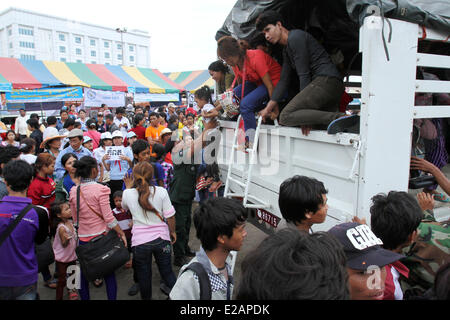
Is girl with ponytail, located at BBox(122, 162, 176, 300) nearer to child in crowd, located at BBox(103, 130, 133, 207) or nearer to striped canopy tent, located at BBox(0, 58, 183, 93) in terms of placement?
child in crowd, located at BBox(103, 130, 133, 207)

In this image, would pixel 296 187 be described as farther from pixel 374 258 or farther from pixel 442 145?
pixel 442 145

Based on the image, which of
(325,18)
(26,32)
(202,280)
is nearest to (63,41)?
(26,32)

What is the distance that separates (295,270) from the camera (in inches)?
33.0

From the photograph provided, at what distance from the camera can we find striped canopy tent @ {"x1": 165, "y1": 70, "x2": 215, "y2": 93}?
23.4 meters

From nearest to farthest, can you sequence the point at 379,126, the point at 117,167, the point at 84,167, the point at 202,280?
the point at 202,280 → the point at 379,126 → the point at 84,167 → the point at 117,167

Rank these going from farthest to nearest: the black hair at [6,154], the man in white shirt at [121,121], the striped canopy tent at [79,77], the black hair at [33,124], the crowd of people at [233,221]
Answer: the striped canopy tent at [79,77] → the man in white shirt at [121,121] → the black hair at [33,124] → the black hair at [6,154] → the crowd of people at [233,221]

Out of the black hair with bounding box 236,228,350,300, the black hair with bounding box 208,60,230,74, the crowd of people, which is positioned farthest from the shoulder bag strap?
the black hair with bounding box 208,60,230,74

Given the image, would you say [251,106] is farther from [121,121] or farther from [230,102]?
[121,121]

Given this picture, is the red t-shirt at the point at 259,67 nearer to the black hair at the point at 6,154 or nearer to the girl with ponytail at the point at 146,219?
the girl with ponytail at the point at 146,219

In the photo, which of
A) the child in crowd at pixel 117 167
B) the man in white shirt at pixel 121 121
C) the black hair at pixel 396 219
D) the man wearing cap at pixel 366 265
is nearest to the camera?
the man wearing cap at pixel 366 265

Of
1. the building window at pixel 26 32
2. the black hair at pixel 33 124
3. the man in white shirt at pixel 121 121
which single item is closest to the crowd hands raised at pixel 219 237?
the black hair at pixel 33 124

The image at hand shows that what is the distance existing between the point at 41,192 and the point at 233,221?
2.53 metres

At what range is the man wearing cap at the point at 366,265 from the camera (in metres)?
1.31
